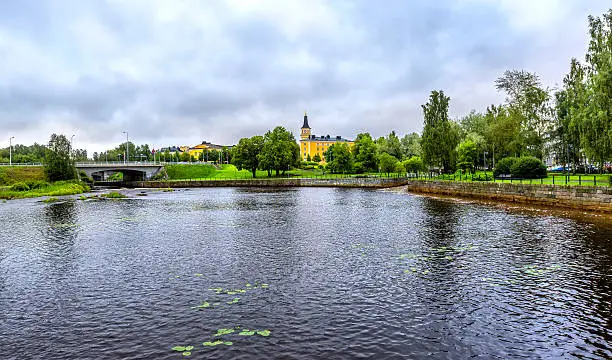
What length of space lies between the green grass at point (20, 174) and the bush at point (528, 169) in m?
102

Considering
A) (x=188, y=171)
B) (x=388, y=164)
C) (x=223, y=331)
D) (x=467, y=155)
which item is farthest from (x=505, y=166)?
(x=188, y=171)

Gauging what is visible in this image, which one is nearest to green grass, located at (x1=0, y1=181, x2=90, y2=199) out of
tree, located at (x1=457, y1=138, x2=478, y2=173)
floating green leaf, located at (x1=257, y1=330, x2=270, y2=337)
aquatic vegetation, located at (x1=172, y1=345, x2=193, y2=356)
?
aquatic vegetation, located at (x1=172, y1=345, x2=193, y2=356)

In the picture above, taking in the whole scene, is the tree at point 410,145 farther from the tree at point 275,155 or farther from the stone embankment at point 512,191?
the tree at point 275,155

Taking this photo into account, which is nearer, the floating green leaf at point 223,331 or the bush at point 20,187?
the floating green leaf at point 223,331

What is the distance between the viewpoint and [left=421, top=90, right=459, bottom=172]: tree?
3056 inches

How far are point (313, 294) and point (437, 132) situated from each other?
68558mm

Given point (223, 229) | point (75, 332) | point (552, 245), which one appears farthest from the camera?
point (223, 229)

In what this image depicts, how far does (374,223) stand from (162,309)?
2249cm

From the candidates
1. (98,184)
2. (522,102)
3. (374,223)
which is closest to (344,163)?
(522,102)

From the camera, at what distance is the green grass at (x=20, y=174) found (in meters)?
92.3

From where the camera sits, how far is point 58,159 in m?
92.1

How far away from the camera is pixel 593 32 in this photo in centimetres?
4478

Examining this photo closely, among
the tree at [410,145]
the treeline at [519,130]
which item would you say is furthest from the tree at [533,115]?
the tree at [410,145]

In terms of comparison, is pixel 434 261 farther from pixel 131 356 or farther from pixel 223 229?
pixel 223 229
